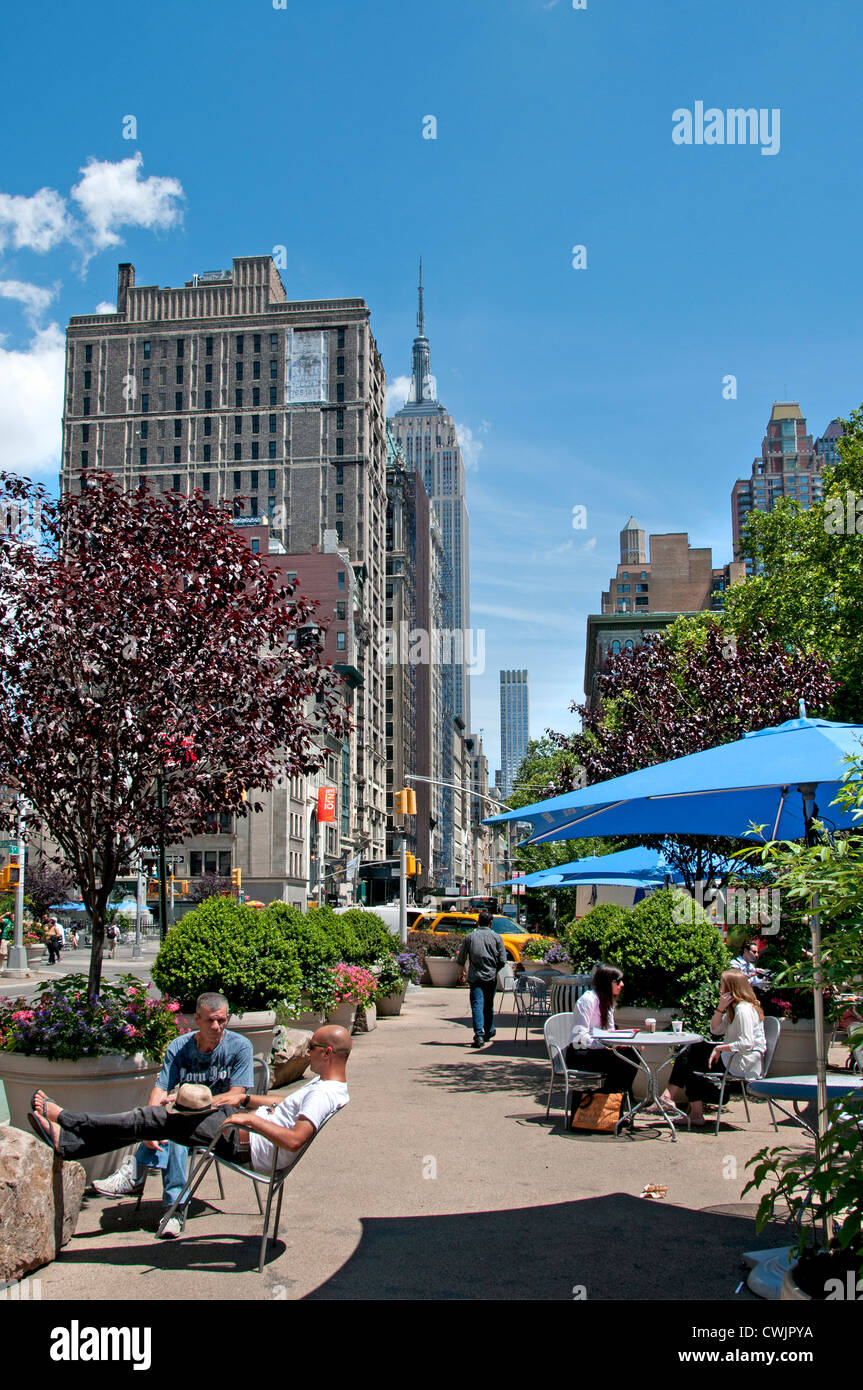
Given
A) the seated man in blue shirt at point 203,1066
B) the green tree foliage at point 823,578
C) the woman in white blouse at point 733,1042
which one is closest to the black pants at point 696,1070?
the woman in white blouse at point 733,1042

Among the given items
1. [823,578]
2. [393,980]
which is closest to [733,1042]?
[393,980]

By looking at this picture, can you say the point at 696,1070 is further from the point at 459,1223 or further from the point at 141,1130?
the point at 141,1130

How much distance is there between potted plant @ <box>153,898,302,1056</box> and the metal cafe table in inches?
129

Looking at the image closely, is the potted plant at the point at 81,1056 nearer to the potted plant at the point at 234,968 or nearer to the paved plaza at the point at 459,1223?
the paved plaza at the point at 459,1223

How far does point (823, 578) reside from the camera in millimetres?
32812

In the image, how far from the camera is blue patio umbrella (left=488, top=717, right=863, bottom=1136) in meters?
6.97

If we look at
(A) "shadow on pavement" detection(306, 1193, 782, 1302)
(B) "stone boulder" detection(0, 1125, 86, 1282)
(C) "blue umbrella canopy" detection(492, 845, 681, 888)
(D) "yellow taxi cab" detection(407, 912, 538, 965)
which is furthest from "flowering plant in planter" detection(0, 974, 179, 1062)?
(D) "yellow taxi cab" detection(407, 912, 538, 965)

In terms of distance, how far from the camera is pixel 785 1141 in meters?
8.98

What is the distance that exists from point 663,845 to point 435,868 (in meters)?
153

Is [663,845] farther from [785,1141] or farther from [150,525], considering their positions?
[150,525]

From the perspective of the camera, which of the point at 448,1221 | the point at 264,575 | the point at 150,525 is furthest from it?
Result: the point at 264,575

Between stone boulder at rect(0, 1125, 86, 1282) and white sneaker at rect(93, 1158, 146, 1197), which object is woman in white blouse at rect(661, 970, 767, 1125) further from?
stone boulder at rect(0, 1125, 86, 1282)

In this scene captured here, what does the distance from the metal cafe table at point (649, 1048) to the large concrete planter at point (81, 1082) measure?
386 centimetres
